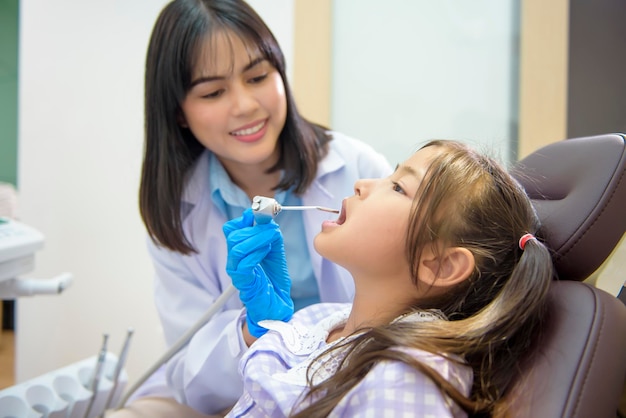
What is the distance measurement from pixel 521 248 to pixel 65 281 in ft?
3.11

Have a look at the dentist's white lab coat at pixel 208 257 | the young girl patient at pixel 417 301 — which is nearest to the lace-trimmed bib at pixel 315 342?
the young girl patient at pixel 417 301

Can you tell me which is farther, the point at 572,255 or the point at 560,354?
the point at 572,255

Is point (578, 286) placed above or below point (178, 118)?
below

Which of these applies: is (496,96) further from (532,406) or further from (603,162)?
(532,406)

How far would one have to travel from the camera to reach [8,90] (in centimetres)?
203

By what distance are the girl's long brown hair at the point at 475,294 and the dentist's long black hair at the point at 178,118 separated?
47 centimetres

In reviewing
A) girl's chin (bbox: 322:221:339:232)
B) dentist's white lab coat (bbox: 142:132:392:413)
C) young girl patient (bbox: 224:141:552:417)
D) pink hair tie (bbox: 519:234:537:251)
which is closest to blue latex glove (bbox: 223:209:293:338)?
young girl patient (bbox: 224:141:552:417)

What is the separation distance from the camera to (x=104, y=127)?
2297mm

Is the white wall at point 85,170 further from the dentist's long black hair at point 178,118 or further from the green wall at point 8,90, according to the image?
the dentist's long black hair at point 178,118

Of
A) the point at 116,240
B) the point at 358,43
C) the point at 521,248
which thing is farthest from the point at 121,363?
the point at 358,43

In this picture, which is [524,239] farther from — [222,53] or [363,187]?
[222,53]

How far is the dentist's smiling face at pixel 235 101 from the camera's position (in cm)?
126

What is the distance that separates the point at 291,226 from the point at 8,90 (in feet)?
3.98

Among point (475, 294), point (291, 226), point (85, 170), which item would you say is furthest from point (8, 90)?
point (475, 294)
